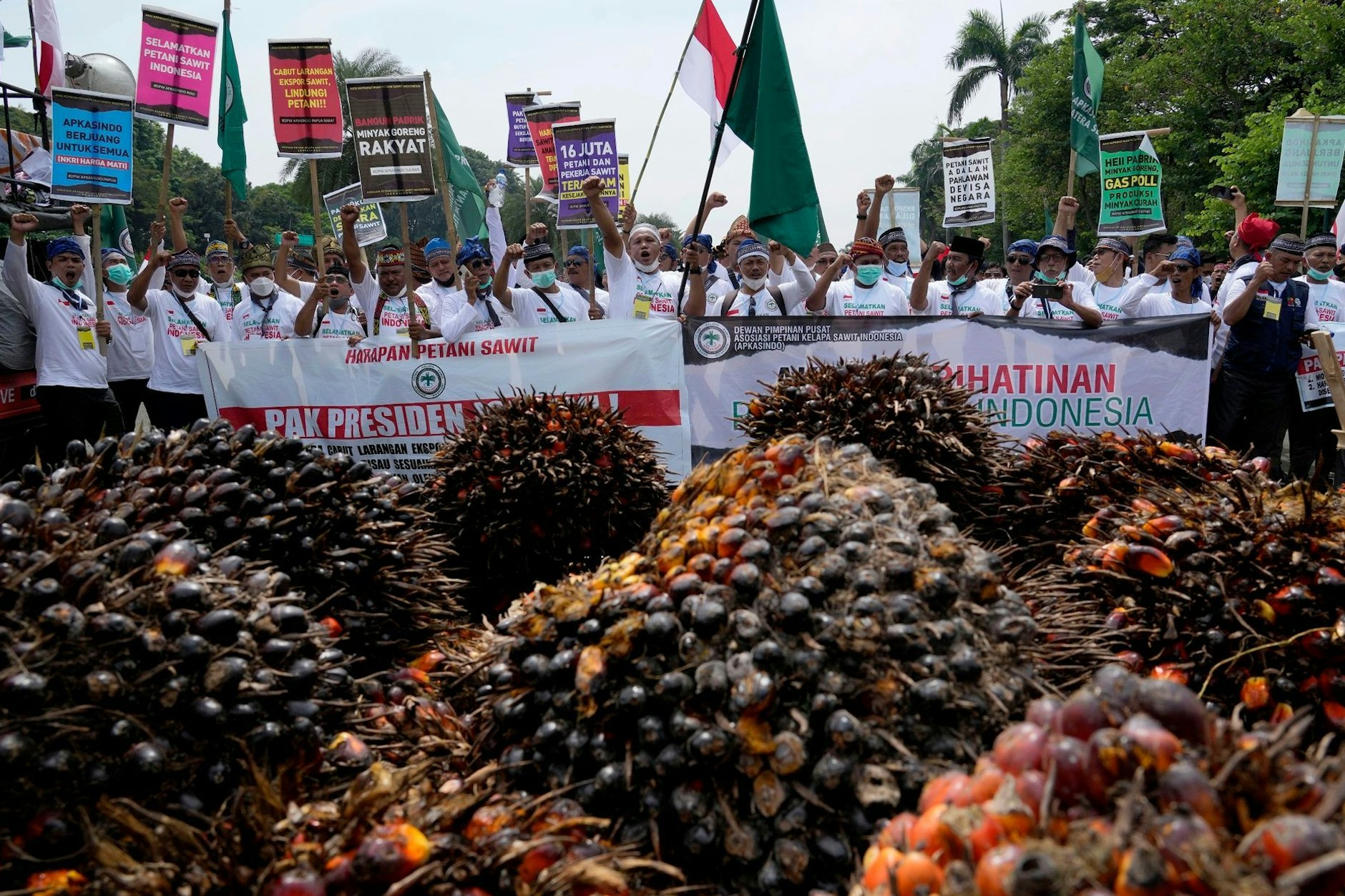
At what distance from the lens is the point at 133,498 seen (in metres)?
2.13

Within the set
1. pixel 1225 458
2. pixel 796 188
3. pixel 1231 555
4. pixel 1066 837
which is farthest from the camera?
pixel 796 188

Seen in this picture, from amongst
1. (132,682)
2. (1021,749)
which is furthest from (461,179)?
(1021,749)

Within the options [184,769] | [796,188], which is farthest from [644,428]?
[184,769]

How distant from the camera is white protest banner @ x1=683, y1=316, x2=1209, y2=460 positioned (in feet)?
18.8

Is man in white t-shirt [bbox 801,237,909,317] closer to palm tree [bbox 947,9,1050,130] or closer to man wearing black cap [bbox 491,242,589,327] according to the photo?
man wearing black cap [bbox 491,242,589,327]

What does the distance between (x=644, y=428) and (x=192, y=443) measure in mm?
3388

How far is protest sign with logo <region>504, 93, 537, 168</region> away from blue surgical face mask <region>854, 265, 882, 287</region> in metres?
5.41

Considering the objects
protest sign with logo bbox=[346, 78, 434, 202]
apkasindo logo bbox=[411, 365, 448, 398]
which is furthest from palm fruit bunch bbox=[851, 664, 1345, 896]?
protest sign with logo bbox=[346, 78, 434, 202]

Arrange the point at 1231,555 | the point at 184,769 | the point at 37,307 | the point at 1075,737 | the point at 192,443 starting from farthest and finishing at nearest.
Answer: the point at 37,307 < the point at 192,443 < the point at 1231,555 < the point at 184,769 < the point at 1075,737

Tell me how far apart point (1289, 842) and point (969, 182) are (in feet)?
33.6

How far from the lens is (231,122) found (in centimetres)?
903

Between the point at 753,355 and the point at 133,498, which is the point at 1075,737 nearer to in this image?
the point at 133,498

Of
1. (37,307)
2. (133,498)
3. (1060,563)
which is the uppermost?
(37,307)

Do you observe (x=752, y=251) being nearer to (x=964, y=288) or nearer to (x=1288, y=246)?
(x=964, y=288)
